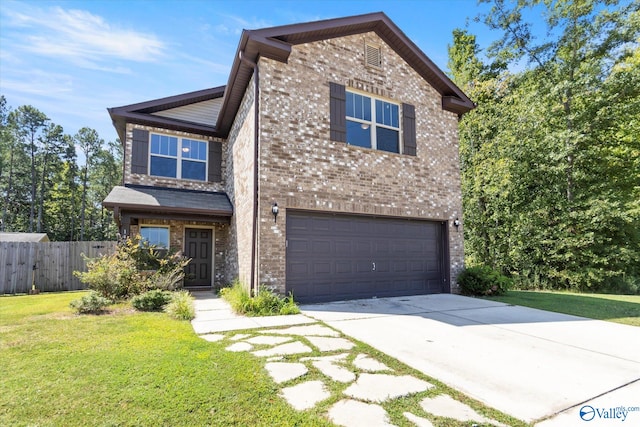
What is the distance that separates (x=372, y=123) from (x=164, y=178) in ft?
23.3

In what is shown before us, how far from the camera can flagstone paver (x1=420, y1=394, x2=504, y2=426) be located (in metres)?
2.46

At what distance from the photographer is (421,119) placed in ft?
31.4

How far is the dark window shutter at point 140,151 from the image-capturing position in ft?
34.3

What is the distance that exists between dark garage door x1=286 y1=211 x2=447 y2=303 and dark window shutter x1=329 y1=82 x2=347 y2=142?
2.04 metres

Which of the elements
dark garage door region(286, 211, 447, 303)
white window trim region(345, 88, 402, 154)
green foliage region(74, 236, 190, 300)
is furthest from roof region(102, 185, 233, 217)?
white window trim region(345, 88, 402, 154)

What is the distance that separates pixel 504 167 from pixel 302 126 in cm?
1057

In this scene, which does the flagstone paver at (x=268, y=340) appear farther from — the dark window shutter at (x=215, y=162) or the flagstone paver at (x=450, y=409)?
the dark window shutter at (x=215, y=162)

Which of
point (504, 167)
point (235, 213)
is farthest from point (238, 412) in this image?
point (504, 167)

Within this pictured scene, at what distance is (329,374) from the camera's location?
128 inches

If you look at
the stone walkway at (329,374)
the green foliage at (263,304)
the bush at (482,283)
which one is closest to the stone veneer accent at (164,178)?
the green foliage at (263,304)

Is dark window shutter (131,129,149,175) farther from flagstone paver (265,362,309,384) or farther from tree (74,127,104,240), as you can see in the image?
tree (74,127,104,240)

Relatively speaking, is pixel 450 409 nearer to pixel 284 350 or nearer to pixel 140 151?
pixel 284 350

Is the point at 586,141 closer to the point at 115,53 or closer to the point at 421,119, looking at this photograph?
the point at 421,119

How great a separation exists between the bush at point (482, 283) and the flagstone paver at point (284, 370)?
710 cm
